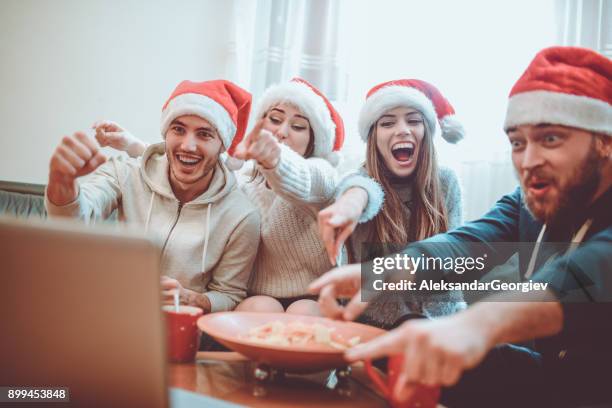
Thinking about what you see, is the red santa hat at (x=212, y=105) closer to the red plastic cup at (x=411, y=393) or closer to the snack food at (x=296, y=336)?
the snack food at (x=296, y=336)

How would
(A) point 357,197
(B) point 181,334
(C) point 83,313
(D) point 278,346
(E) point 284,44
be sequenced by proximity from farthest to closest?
(E) point 284,44, (A) point 357,197, (B) point 181,334, (D) point 278,346, (C) point 83,313

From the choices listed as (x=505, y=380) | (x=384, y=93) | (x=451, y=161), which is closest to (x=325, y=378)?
(x=505, y=380)

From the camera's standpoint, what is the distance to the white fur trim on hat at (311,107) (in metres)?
1.70

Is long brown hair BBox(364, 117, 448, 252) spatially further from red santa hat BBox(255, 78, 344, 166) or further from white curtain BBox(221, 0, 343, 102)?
white curtain BBox(221, 0, 343, 102)

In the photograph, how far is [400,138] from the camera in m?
1.56

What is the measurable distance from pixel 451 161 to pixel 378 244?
→ 722mm

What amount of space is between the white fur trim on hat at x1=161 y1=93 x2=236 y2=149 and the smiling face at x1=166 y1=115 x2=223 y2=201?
17 mm

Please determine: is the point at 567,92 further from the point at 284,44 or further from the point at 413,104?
the point at 284,44

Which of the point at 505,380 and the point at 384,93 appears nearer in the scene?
the point at 505,380

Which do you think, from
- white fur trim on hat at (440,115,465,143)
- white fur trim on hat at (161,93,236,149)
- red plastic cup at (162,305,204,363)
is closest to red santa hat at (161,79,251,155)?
white fur trim on hat at (161,93,236,149)

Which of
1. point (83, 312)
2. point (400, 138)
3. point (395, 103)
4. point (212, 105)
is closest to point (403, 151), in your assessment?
point (400, 138)

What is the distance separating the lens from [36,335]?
513 mm

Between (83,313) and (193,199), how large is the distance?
1138 millimetres

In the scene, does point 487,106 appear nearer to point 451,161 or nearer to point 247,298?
point 451,161
